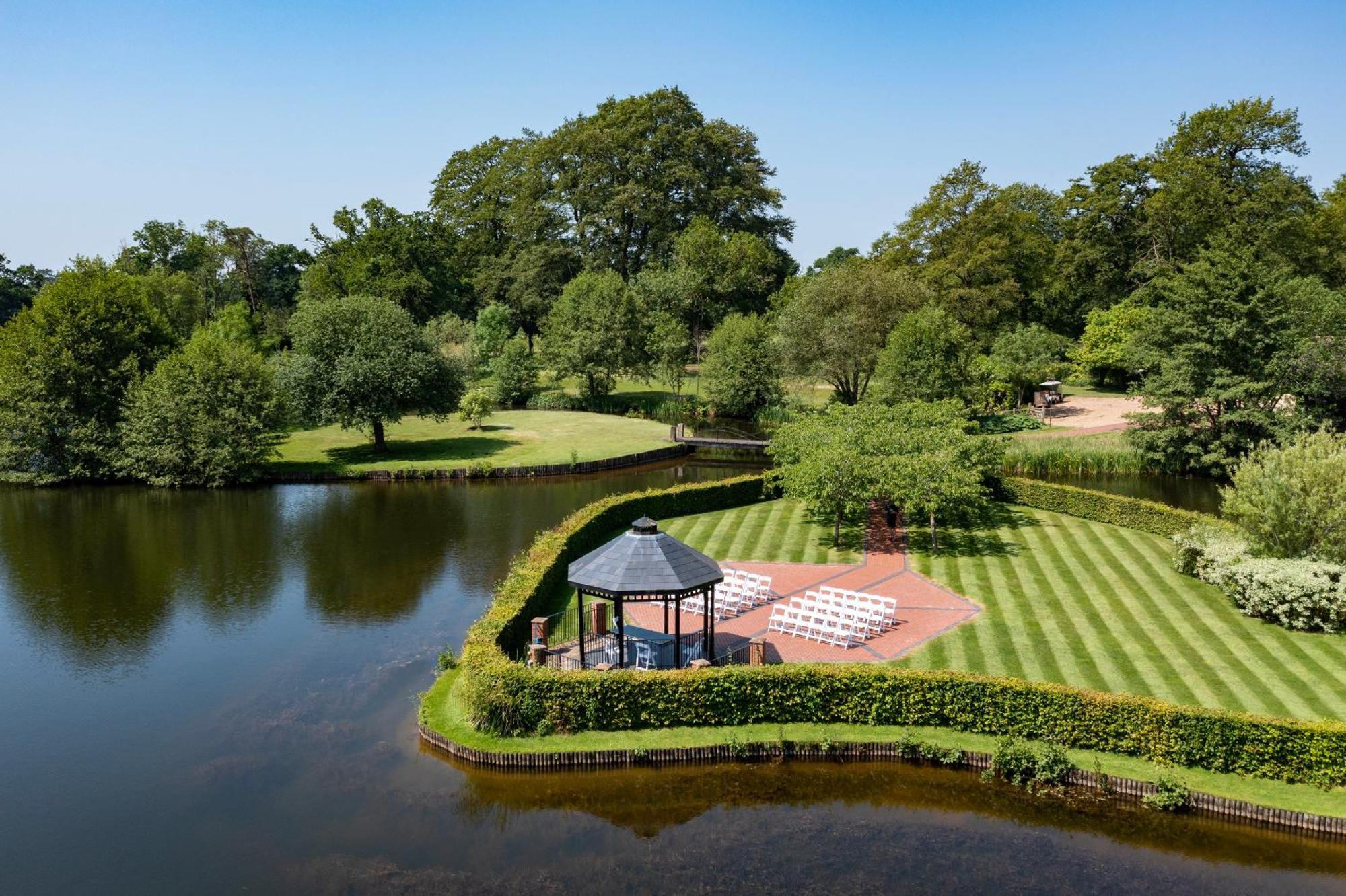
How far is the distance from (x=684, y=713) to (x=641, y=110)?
7170cm

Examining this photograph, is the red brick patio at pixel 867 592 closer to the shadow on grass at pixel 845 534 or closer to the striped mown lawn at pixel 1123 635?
the shadow on grass at pixel 845 534

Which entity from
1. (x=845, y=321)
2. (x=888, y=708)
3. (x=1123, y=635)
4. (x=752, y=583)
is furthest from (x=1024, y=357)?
(x=888, y=708)

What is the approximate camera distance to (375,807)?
658 inches

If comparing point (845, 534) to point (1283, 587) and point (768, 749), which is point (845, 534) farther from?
point (768, 749)

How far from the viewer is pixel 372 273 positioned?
76.2 m

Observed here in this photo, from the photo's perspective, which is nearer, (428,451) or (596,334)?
(428,451)

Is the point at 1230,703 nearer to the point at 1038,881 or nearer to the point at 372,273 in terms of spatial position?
the point at 1038,881

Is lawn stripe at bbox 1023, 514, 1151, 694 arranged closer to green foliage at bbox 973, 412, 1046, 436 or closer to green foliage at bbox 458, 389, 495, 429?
green foliage at bbox 973, 412, 1046, 436

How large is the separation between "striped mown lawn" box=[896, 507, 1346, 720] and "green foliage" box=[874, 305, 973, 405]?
22123 millimetres

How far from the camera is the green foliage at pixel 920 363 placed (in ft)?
169

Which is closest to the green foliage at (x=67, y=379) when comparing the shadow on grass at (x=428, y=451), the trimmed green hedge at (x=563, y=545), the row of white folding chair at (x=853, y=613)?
the shadow on grass at (x=428, y=451)

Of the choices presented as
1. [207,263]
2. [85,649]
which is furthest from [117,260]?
[85,649]

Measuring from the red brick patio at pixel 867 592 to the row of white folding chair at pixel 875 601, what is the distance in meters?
0.22

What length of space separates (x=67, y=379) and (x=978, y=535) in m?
44.9
